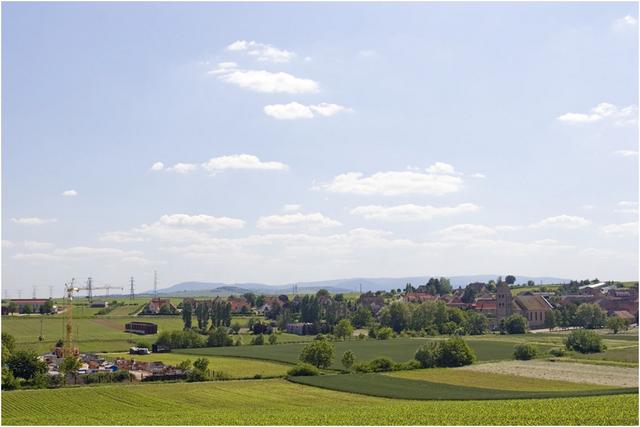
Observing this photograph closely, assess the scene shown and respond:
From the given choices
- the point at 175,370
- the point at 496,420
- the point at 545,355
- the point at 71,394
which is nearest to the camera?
the point at 496,420

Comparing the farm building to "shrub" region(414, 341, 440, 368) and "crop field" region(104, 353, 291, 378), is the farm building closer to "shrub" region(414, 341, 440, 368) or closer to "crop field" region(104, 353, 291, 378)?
"crop field" region(104, 353, 291, 378)

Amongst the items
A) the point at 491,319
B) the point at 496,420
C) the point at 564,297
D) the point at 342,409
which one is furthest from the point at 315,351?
the point at 564,297

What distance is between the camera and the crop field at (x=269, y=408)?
39531 mm

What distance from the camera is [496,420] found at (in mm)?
38656

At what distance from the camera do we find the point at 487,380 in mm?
67250

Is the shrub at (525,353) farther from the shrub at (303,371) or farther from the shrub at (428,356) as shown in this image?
the shrub at (303,371)

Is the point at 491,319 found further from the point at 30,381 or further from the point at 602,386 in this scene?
the point at 30,381

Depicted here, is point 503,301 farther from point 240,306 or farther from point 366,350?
point 240,306

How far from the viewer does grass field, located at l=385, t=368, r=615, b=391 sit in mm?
61531

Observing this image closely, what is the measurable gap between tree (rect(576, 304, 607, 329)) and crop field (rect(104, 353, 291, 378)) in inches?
3087

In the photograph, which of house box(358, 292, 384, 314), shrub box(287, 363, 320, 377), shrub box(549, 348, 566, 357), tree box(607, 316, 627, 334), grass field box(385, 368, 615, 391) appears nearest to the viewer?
grass field box(385, 368, 615, 391)

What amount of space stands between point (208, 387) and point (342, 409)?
832 inches

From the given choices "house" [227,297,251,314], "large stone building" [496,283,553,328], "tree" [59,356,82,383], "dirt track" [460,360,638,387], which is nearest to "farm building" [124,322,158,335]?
"house" [227,297,251,314]

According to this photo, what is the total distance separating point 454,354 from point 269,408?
36614 millimetres
